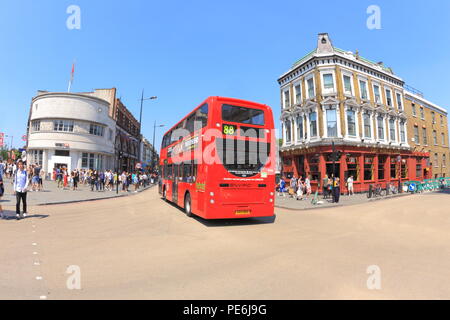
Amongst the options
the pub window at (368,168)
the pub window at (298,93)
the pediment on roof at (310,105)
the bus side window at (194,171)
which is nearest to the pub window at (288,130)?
the pub window at (298,93)

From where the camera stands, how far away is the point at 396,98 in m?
26.2

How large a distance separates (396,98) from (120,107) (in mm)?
41581

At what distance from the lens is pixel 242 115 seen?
8172 millimetres

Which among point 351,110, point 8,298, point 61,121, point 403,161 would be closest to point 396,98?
point 403,161

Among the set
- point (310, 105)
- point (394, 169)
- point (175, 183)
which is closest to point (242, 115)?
point (175, 183)

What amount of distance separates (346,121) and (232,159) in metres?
17.9

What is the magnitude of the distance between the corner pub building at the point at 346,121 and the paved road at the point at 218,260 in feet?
46.5

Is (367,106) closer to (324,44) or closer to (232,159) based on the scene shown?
(324,44)

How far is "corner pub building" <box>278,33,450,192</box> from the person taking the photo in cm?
2117

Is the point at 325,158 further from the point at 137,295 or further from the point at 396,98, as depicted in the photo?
the point at 137,295

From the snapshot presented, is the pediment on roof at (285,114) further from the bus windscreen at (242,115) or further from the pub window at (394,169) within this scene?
the bus windscreen at (242,115)

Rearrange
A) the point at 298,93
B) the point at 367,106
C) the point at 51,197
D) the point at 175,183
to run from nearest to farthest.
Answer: the point at 175,183, the point at 51,197, the point at 367,106, the point at 298,93

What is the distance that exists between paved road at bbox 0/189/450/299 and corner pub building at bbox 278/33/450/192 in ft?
46.5

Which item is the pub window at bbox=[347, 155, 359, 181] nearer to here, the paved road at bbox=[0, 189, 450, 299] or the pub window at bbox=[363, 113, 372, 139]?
the pub window at bbox=[363, 113, 372, 139]
